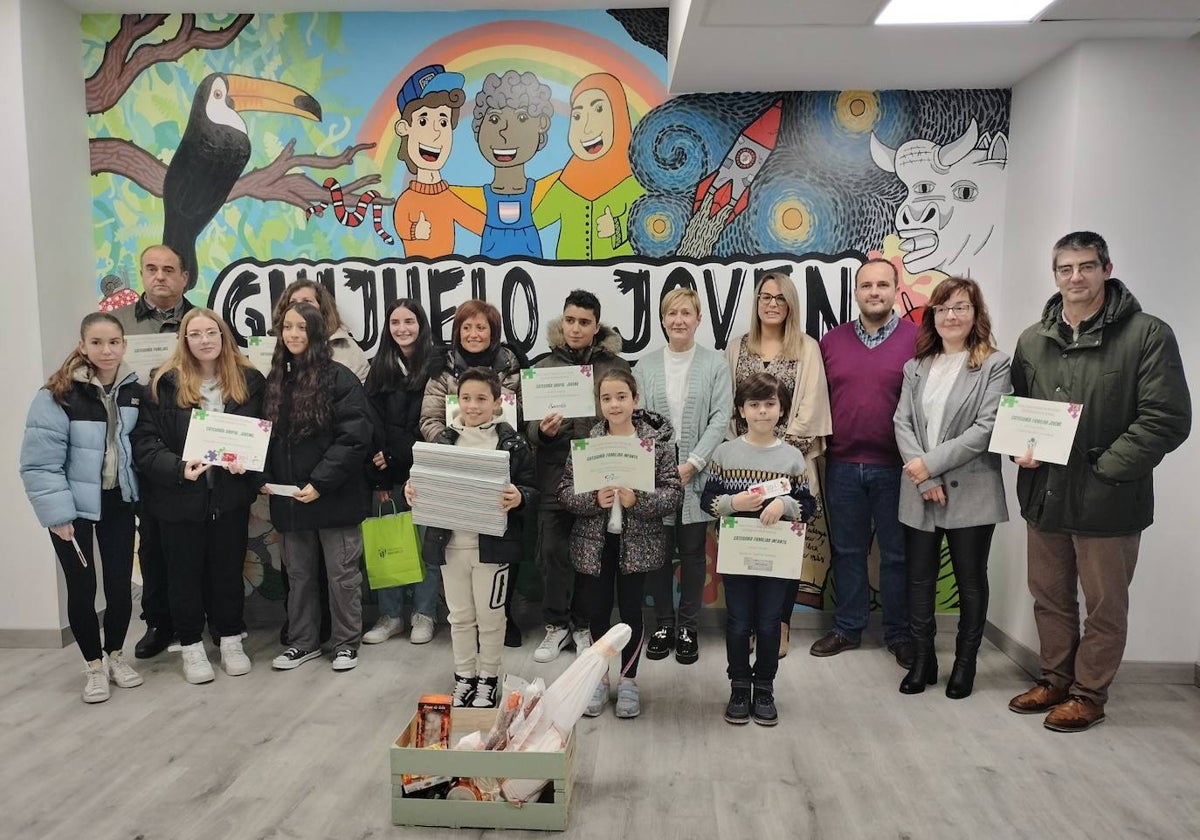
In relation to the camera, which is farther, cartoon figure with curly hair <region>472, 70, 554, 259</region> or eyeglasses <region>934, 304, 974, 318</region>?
cartoon figure with curly hair <region>472, 70, 554, 259</region>

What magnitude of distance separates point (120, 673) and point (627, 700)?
219 centimetres

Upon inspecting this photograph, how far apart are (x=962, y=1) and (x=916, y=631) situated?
2465 millimetres

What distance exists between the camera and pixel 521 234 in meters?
4.29

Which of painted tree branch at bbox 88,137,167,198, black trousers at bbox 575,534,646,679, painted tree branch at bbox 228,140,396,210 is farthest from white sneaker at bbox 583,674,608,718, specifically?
painted tree branch at bbox 88,137,167,198

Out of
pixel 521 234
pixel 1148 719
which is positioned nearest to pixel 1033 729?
pixel 1148 719

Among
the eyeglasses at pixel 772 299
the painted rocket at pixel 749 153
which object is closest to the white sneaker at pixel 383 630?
the eyeglasses at pixel 772 299

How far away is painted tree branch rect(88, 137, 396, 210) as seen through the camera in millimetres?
4297

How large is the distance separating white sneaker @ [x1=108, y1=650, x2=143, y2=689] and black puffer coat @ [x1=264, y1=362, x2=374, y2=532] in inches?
33.4

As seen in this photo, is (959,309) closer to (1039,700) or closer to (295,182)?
(1039,700)

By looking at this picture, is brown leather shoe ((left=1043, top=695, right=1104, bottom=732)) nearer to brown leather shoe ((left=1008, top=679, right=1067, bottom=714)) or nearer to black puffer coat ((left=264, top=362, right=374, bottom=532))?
brown leather shoe ((left=1008, top=679, right=1067, bottom=714))

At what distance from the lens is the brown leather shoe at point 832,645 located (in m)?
3.93

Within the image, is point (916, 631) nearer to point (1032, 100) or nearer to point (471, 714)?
point (471, 714)

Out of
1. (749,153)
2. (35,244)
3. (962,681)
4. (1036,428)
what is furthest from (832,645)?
(35,244)

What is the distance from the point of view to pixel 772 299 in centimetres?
385
